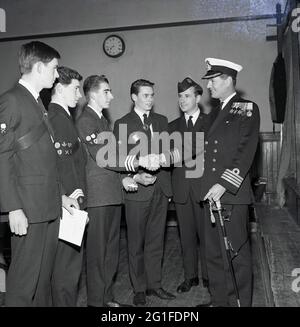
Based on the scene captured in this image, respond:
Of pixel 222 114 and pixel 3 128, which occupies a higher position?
pixel 222 114

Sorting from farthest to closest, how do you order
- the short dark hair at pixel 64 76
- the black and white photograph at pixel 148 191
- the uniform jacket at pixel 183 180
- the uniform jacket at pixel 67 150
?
1. the uniform jacket at pixel 183 180
2. the short dark hair at pixel 64 76
3. the uniform jacket at pixel 67 150
4. the black and white photograph at pixel 148 191

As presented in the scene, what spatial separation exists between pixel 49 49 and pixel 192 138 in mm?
1453

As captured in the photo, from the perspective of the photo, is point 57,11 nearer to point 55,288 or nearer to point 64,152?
point 64,152

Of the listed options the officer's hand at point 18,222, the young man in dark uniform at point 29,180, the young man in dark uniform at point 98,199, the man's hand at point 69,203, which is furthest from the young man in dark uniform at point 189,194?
the officer's hand at point 18,222

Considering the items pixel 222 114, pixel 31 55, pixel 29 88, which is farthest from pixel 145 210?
pixel 31 55

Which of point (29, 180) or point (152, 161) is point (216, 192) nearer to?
point (152, 161)

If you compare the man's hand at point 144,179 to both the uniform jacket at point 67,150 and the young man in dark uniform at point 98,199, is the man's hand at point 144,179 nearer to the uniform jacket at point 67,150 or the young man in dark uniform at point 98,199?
the young man in dark uniform at point 98,199

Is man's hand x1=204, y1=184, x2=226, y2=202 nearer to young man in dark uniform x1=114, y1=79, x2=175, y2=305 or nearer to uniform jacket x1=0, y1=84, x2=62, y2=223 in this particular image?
young man in dark uniform x1=114, y1=79, x2=175, y2=305

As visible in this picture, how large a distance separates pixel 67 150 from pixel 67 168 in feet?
0.37

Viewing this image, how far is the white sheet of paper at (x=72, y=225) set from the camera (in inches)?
80.7

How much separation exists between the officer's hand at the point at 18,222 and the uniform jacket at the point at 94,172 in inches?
29.5

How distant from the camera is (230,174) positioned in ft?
7.53

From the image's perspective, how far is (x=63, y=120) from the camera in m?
2.28
